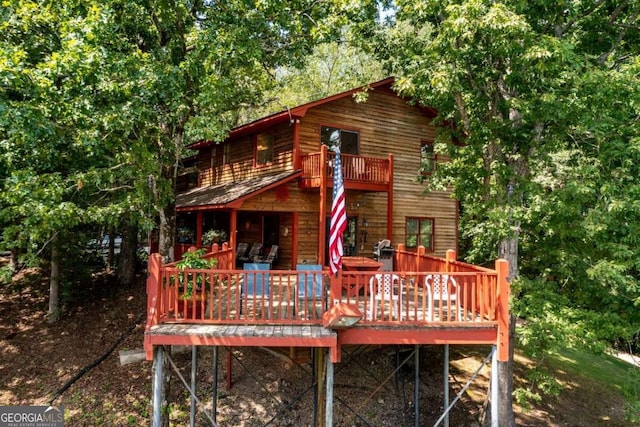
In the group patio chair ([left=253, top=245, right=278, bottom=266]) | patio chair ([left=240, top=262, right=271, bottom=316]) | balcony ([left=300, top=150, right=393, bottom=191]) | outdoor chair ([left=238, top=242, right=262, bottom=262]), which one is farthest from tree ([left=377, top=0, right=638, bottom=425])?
outdoor chair ([left=238, top=242, right=262, bottom=262])

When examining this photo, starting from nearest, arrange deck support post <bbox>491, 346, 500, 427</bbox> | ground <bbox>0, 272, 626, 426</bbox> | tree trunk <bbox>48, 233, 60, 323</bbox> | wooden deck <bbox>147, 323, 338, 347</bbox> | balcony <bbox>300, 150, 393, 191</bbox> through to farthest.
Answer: wooden deck <bbox>147, 323, 338, 347</bbox> < deck support post <bbox>491, 346, 500, 427</bbox> < ground <bbox>0, 272, 626, 426</bbox> < tree trunk <bbox>48, 233, 60, 323</bbox> < balcony <bbox>300, 150, 393, 191</bbox>

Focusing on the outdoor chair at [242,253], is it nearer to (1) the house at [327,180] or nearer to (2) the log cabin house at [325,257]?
(2) the log cabin house at [325,257]

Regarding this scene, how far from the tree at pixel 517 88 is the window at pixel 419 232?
199 inches

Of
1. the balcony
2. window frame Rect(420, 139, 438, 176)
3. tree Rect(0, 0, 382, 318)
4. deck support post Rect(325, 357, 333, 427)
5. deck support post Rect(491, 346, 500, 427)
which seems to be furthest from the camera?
window frame Rect(420, 139, 438, 176)

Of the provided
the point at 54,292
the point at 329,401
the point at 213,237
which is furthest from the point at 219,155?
the point at 329,401

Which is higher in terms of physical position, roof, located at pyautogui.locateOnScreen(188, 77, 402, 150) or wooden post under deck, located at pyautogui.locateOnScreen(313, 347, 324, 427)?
roof, located at pyautogui.locateOnScreen(188, 77, 402, 150)

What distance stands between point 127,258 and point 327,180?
900 cm

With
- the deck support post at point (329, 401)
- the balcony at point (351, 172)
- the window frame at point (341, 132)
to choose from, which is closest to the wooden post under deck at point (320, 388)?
the deck support post at point (329, 401)

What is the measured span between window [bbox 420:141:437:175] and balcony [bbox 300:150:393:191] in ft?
10.5

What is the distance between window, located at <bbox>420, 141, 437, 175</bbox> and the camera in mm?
15617

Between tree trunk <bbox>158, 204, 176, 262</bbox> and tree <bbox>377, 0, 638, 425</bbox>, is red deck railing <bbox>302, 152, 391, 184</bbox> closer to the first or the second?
tree <bbox>377, 0, 638, 425</bbox>

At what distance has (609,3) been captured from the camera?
809 centimetres

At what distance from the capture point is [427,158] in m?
15.7

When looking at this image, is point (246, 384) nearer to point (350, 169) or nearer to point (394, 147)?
point (350, 169)
